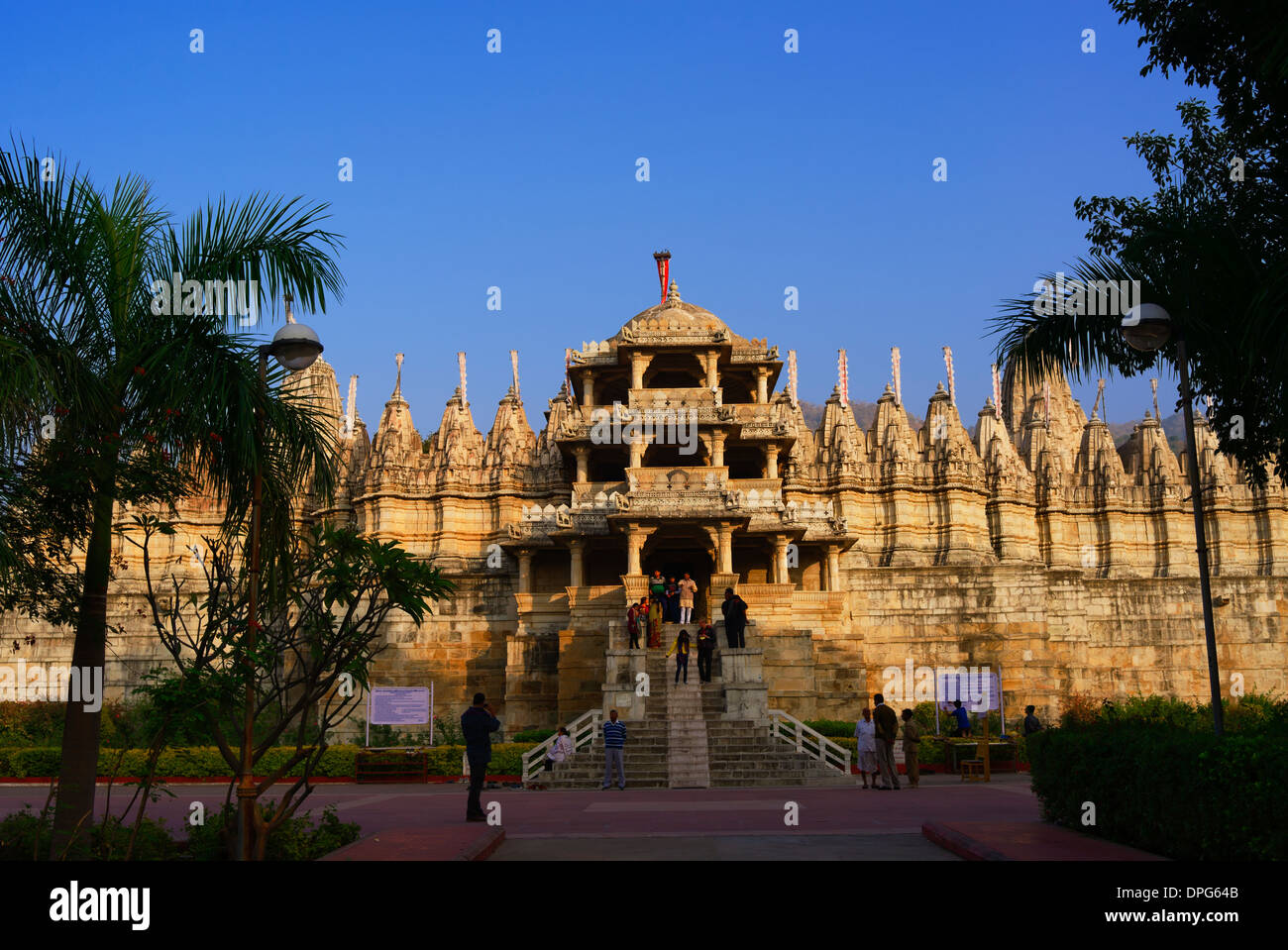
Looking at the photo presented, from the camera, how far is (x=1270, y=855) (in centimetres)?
970

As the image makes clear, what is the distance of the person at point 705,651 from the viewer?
99.0ft

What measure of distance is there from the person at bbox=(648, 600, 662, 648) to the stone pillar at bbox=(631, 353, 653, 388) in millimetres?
9942

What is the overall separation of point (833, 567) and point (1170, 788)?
101 feet

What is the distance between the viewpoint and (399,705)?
33.3 meters

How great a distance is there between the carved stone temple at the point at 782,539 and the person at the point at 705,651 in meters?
1.04

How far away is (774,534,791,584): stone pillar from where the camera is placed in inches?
1540

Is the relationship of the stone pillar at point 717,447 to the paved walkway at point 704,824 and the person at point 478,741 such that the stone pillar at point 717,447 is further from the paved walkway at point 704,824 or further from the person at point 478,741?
the person at point 478,741

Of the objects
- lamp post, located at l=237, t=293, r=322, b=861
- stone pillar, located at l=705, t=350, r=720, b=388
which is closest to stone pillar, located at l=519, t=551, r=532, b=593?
stone pillar, located at l=705, t=350, r=720, b=388

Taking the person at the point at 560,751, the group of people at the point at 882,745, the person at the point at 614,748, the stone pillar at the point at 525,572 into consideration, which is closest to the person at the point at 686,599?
the person at the point at 560,751

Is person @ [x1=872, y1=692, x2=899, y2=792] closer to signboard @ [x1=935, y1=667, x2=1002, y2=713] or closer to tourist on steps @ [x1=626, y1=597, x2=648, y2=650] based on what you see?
tourist on steps @ [x1=626, y1=597, x2=648, y2=650]

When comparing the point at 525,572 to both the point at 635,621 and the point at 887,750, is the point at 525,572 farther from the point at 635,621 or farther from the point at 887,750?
the point at 887,750
